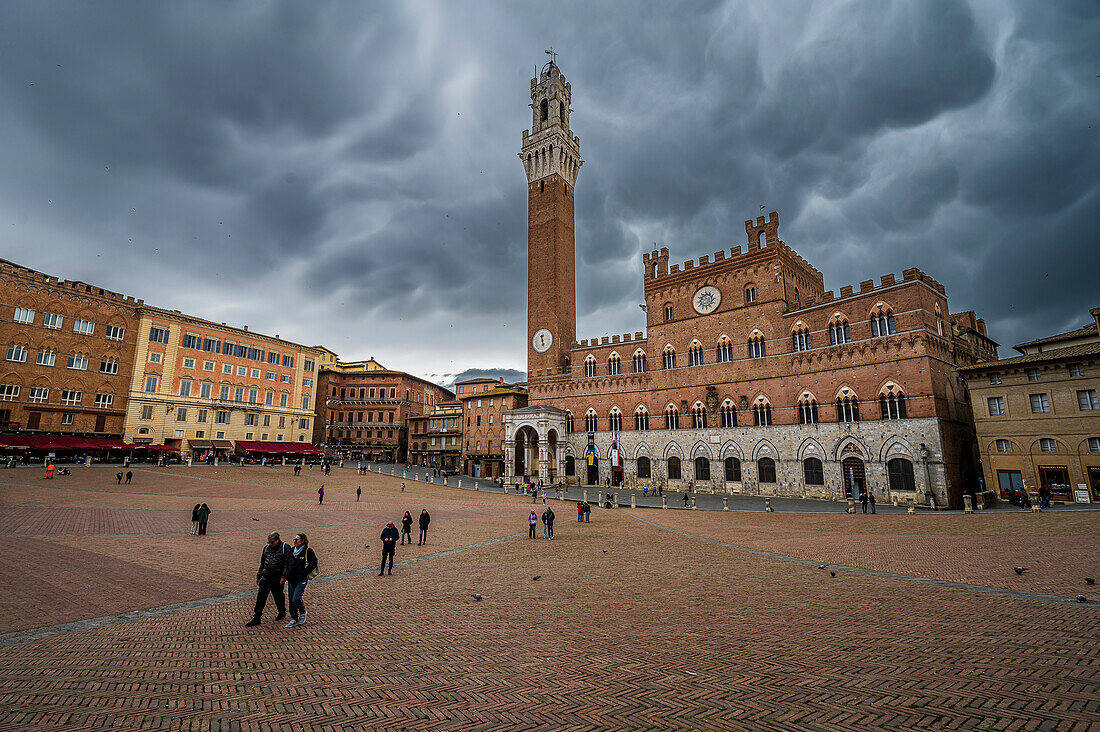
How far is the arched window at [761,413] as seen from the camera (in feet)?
135

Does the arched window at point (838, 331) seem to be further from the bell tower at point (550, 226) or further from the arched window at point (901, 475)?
the bell tower at point (550, 226)

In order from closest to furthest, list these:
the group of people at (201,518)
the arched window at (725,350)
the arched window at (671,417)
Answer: the group of people at (201,518), the arched window at (725,350), the arched window at (671,417)

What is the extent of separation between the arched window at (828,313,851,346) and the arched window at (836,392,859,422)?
4.35 metres

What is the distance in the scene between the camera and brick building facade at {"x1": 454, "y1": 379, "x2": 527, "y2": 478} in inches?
2222

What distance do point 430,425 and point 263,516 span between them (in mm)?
44486

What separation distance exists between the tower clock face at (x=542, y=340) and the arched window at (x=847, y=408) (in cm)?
2992

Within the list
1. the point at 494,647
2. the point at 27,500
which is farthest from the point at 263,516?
the point at 494,647

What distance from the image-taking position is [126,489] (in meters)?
29.4

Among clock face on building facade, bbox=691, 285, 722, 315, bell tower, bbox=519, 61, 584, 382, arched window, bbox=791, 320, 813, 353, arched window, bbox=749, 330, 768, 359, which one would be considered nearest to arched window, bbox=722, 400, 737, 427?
arched window, bbox=749, 330, 768, 359

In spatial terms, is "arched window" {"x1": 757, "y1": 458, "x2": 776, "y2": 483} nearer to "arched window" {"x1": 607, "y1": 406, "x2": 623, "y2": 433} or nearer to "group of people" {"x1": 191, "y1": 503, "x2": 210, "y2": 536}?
"arched window" {"x1": 607, "y1": 406, "x2": 623, "y2": 433}

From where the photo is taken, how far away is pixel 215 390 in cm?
5306

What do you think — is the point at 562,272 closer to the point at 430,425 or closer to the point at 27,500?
the point at 430,425

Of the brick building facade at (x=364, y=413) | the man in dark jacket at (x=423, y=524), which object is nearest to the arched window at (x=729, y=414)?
the man in dark jacket at (x=423, y=524)

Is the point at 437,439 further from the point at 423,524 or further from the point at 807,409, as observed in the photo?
the point at 423,524
